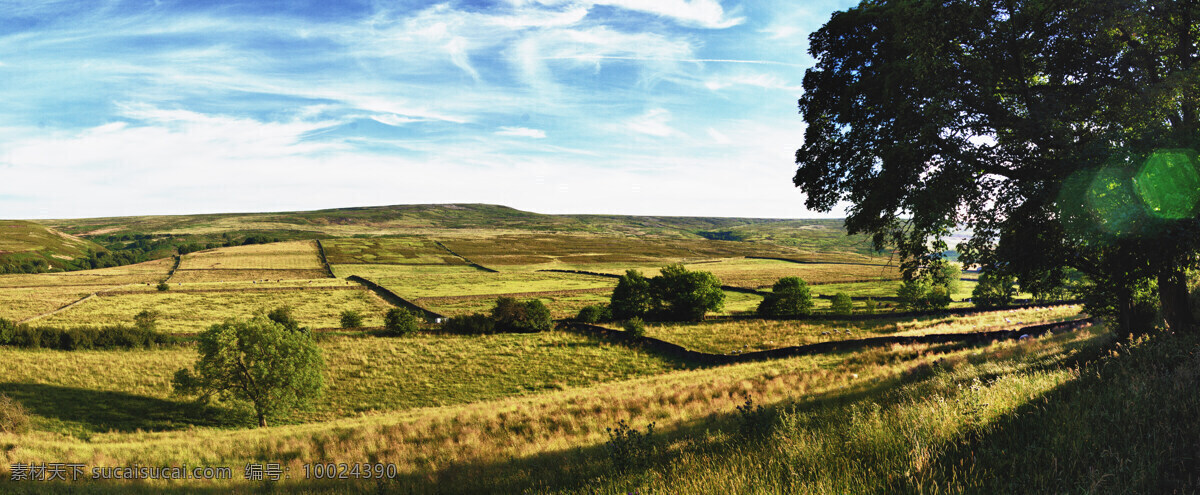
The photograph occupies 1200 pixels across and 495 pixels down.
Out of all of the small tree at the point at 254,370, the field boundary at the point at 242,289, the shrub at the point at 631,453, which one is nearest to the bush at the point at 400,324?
the small tree at the point at 254,370

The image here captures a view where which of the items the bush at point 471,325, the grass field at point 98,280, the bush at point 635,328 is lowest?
the grass field at point 98,280

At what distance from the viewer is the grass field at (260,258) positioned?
12181cm

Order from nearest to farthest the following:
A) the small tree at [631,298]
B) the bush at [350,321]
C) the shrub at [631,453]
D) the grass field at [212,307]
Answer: the shrub at [631,453] → the bush at [350,321] → the small tree at [631,298] → the grass field at [212,307]

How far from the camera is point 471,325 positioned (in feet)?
152

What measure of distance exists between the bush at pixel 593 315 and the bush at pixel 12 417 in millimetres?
38104

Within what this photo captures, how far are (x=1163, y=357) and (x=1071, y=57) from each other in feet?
25.0

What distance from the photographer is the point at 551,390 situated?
2834 cm

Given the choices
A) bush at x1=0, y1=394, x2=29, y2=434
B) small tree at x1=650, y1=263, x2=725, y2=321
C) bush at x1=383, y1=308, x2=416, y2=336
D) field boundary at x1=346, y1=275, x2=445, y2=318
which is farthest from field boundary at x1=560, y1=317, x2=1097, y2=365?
bush at x1=0, y1=394, x2=29, y2=434

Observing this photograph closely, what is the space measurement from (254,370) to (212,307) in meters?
55.9

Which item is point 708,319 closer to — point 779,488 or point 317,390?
point 317,390

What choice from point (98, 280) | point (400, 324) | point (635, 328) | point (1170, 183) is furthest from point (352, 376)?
point (98, 280)

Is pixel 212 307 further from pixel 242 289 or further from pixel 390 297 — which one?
pixel 390 297

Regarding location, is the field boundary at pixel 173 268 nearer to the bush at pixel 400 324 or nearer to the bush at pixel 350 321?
the bush at pixel 350 321

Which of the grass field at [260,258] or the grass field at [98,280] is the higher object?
the grass field at [260,258]
